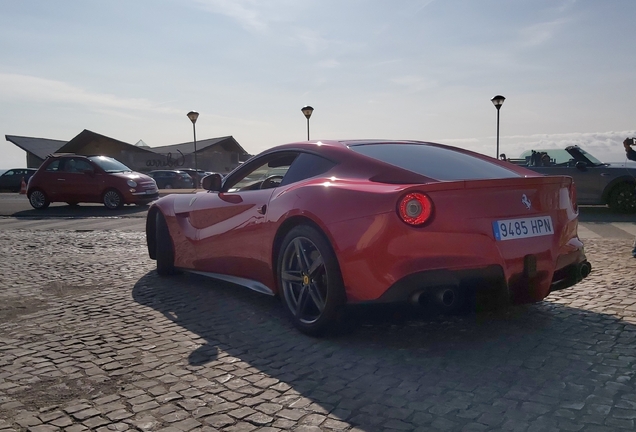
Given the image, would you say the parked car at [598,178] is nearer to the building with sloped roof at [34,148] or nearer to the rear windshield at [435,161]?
the rear windshield at [435,161]

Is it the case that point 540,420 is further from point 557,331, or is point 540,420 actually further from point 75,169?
point 75,169

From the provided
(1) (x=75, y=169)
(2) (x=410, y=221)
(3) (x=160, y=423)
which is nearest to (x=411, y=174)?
(2) (x=410, y=221)

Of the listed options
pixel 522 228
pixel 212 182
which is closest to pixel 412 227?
pixel 522 228

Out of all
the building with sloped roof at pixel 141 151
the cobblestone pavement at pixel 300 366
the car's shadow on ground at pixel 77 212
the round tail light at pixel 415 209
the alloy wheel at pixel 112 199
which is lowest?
the cobblestone pavement at pixel 300 366

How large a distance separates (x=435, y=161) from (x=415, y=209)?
88 centimetres

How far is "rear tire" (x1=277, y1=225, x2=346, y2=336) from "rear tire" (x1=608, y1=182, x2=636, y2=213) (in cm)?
1110

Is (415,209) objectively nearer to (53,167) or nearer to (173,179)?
(53,167)

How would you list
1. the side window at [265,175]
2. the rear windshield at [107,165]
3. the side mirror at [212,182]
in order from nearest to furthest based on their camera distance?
the side window at [265,175] → the side mirror at [212,182] → the rear windshield at [107,165]

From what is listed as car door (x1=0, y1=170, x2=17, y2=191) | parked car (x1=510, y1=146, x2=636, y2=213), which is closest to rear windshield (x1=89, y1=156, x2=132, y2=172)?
parked car (x1=510, y1=146, x2=636, y2=213)

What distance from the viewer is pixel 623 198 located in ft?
42.1

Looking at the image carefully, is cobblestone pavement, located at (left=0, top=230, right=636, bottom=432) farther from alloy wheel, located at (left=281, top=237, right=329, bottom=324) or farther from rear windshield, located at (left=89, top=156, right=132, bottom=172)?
rear windshield, located at (left=89, top=156, right=132, bottom=172)

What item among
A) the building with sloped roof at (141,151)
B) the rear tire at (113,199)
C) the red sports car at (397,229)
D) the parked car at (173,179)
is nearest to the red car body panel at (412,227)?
the red sports car at (397,229)

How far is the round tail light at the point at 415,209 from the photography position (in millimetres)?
3295

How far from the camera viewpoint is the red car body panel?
10.8 feet
